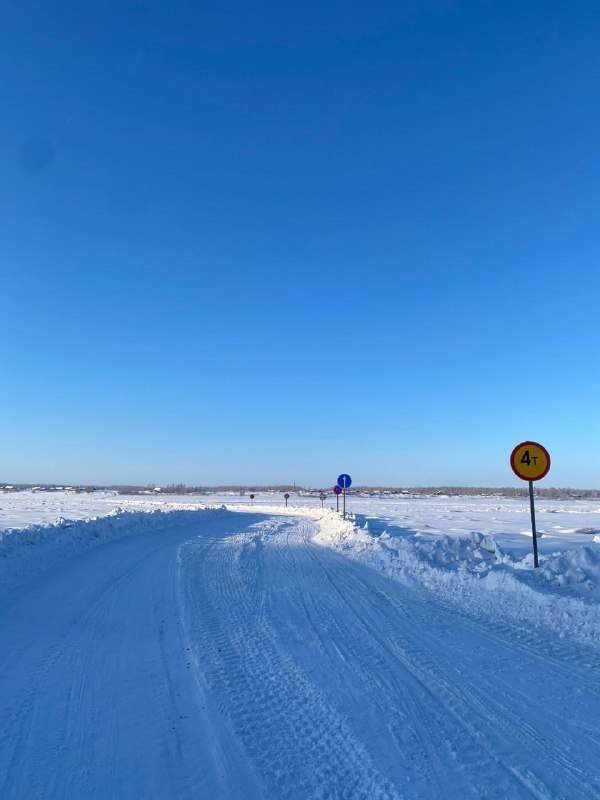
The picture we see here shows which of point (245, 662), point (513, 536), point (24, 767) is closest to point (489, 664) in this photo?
point (245, 662)

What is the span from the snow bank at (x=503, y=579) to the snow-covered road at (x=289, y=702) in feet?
2.00

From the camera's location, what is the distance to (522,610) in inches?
319

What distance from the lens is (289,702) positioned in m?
4.72

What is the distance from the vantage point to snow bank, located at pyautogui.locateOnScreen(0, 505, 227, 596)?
1225cm

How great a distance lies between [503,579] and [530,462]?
2.72 meters

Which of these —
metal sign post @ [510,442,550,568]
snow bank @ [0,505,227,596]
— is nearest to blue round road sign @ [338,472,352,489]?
snow bank @ [0,505,227,596]

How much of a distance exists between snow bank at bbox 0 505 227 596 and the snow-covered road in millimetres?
4110

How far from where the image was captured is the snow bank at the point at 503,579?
764 cm

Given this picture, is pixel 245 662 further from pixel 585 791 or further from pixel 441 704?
pixel 585 791

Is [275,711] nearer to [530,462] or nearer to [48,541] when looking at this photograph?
[530,462]

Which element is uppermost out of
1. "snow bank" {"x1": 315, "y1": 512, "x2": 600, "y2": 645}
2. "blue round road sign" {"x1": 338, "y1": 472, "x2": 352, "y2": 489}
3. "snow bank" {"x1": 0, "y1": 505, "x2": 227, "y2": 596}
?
"blue round road sign" {"x1": 338, "y1": 472, "x2": 352, "y2": 489}

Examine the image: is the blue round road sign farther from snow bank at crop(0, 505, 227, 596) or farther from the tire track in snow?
the tire track in snow

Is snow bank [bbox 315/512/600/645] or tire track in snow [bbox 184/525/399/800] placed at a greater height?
snow bank [bbox 315/512/600/645]

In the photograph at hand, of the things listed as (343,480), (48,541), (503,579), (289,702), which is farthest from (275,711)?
(343,480)
